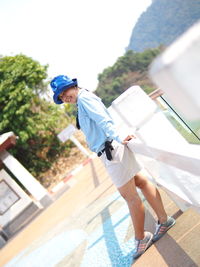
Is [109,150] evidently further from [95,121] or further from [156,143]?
[156,143]

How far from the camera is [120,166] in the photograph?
307 centimetres

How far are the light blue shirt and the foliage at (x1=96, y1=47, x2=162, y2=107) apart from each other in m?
83.0

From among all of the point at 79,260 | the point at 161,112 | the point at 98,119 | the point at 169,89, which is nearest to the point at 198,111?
the point at 169,89

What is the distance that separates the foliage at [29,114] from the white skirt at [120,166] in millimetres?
15233

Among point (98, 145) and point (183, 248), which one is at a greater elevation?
point (98, 145)

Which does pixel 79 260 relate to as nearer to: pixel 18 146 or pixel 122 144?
pixel 122 144

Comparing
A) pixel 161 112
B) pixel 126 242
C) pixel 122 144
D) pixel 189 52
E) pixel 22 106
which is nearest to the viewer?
pixel 189 52

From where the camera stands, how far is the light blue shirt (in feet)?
9.64

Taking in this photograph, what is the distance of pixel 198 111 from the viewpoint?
0.73 m

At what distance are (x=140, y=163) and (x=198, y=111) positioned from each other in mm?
2788

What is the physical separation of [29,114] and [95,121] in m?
Answer: 16.4

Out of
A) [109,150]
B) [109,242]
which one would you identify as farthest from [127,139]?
[109,242]

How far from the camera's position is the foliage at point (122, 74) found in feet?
287

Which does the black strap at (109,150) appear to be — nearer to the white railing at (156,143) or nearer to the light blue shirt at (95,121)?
the light blue shirt at (95,121)
